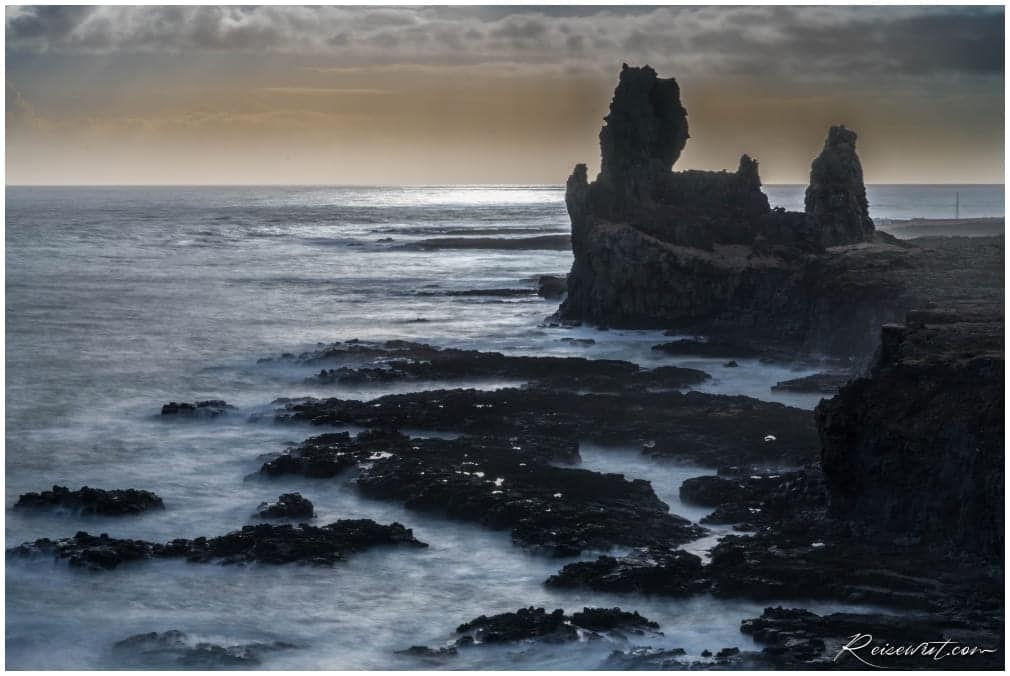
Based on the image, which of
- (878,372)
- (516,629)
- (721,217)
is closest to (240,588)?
(516,629)

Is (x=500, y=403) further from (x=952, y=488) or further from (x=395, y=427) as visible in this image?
(x=952, y=488)

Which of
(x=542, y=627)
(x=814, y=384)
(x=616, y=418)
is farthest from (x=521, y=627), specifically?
(x=814, y=384)

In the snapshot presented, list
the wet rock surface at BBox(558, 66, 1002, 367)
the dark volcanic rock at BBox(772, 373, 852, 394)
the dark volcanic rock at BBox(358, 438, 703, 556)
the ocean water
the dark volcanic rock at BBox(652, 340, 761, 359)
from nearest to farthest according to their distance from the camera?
the ocean water < the dark volcanic rock at BBox(358, 438, 703, 556) < the dark volcanic rock at BBox(772, 373, 852, 394) < the wet rock surface at BBox(558, 66, 1002, 367) < the dark volcanic rock at BBox(652, 340, 761, 359)

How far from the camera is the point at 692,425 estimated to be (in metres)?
31.7

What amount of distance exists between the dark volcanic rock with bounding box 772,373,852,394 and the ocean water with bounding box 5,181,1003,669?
0.72m

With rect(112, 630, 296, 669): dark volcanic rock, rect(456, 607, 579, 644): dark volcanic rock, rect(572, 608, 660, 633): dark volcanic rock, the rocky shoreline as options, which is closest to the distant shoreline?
the rocky shoreline

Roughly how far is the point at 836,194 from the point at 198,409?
103ft

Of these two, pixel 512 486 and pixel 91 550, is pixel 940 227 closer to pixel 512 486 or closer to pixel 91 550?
pixel 512 486

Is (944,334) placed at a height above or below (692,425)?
above

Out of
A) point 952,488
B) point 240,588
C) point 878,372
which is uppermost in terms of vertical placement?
point 878,372

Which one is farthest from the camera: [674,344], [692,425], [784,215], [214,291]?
[214,291]

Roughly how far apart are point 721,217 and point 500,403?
2324cm

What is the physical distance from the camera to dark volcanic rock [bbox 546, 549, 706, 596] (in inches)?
827

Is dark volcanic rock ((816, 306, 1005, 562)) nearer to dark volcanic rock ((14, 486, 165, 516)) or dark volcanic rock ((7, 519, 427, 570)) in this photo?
dark volcanic rock ((7, 519, 427, 570))
